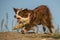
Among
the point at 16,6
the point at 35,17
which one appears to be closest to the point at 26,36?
the point at 35,17

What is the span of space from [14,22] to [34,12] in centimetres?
20

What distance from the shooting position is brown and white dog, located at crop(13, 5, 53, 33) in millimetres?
1606

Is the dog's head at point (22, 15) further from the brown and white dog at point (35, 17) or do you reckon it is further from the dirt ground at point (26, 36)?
the dirt ground at point (26, 36)

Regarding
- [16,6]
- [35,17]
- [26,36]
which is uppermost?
[16,6]

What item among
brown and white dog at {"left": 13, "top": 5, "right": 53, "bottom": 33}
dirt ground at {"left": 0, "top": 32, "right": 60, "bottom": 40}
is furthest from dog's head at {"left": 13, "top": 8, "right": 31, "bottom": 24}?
dirt ground at {"left": 0, "top": 32, "right": 60, "bottom": 40}

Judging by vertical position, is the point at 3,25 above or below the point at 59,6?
below

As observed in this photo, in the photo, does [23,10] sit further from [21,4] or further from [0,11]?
[0,11]

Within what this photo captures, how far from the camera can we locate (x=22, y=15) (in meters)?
1.62

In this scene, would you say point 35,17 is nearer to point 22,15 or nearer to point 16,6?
point 22,15

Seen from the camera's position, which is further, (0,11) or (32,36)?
(0,11)

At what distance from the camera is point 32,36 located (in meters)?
1.57

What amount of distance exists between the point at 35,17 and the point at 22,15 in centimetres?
12

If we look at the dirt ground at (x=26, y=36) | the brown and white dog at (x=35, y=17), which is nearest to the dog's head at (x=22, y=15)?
the brown and white dog at (x=35, y=17)

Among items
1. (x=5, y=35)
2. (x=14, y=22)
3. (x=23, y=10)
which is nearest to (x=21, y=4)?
(x=23, y=10)
